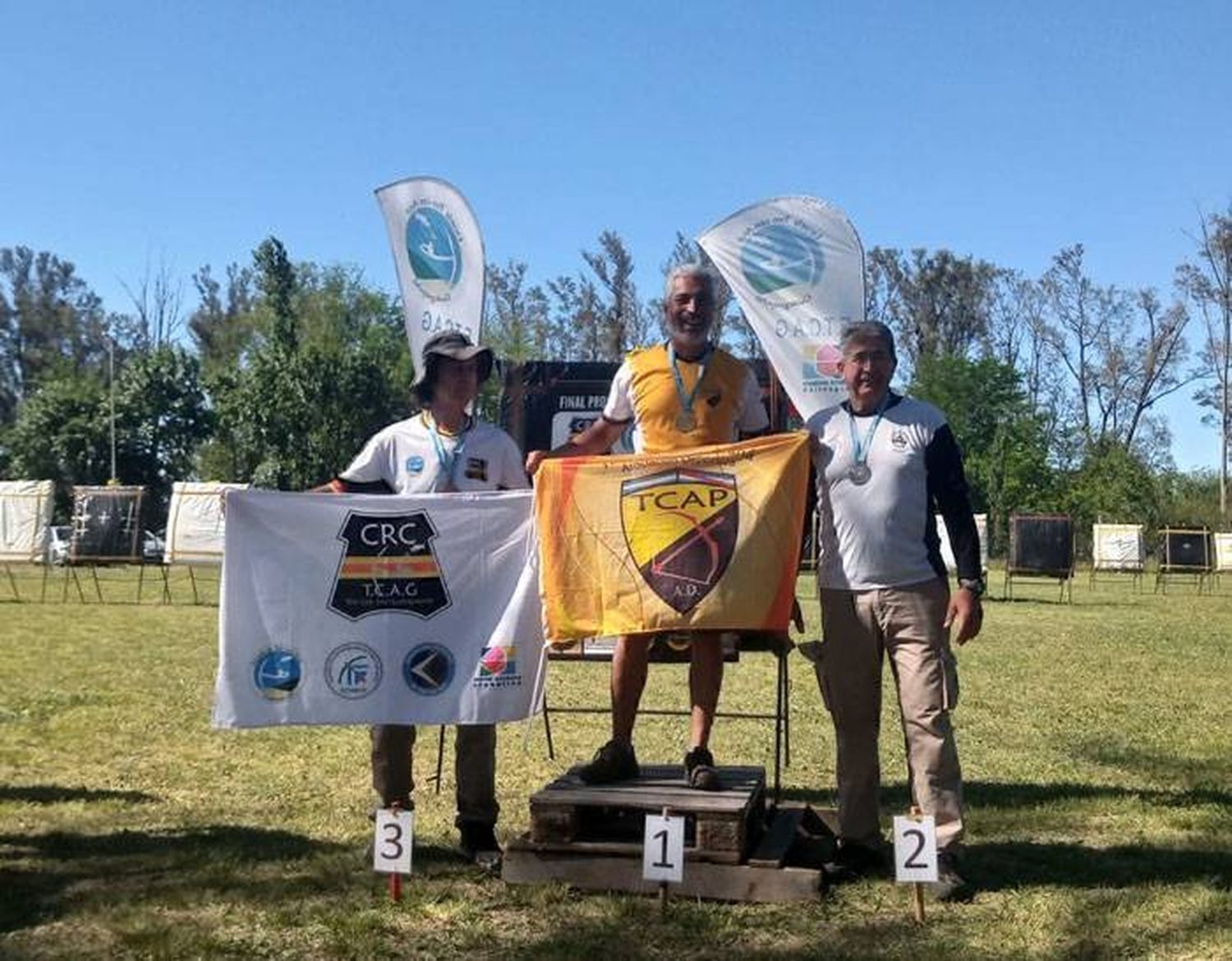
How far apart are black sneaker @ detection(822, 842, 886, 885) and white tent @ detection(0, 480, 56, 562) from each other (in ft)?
85.4

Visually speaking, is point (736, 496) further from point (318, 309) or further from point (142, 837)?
point (318, 309)

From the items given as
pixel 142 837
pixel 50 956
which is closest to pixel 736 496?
pixel 50 956

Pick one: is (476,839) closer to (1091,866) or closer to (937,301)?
(1091,866)

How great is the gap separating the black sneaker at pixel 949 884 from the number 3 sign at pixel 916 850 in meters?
0.32

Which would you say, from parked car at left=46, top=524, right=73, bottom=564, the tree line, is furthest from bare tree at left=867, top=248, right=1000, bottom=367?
parked car at left=46, top=524, right=73, bottom=564

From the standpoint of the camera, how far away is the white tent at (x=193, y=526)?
88.9 feet

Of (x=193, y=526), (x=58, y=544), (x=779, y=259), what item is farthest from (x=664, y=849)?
(x=58, y=544)

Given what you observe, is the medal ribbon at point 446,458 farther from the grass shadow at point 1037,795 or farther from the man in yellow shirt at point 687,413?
the grass shadow at point 1037,795

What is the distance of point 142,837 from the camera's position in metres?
5.71

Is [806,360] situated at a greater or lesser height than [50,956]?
greater

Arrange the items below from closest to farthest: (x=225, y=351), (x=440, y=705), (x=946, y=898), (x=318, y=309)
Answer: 1. (x=946, y=898)
2. (x=440, y=705)
3. (x=318, y=309)
4. (x=225, y=351)

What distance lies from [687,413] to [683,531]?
0.48 m

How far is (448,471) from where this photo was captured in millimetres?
5238

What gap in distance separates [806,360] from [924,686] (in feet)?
17.2
